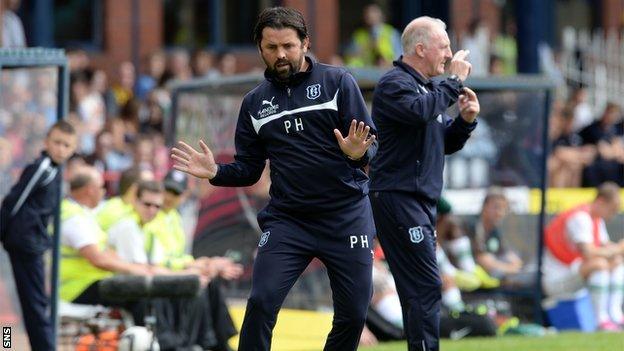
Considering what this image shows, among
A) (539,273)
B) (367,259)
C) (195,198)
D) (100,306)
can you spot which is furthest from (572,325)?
(367,259)

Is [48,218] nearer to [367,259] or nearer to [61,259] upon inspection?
[61,259]

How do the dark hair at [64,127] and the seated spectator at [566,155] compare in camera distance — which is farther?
the seated spectator at [566,155]

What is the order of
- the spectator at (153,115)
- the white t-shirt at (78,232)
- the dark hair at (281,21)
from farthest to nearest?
the spectator at (153,115) → the white t-shirt at (78,232) → the dark hair at (281,21)

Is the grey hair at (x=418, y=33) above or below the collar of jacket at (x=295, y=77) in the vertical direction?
above

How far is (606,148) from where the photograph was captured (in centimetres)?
2180

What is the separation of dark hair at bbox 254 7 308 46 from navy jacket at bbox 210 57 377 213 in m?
0.22

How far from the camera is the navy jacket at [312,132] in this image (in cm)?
879

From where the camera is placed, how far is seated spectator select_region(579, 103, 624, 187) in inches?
830

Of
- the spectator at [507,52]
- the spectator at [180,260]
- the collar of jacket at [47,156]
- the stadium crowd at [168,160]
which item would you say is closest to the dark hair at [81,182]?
the stadium crowd at [168,160]

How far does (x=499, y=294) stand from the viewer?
626 inches

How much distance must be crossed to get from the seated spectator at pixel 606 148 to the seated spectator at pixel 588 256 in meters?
4.30

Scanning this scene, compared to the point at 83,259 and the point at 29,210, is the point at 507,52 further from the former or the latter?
the point at 29,210

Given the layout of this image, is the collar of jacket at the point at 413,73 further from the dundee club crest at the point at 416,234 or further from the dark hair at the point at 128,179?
the dark hair at the point at 128,179

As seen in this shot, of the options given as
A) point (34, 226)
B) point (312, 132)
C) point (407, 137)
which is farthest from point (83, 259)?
point (312, 132)
